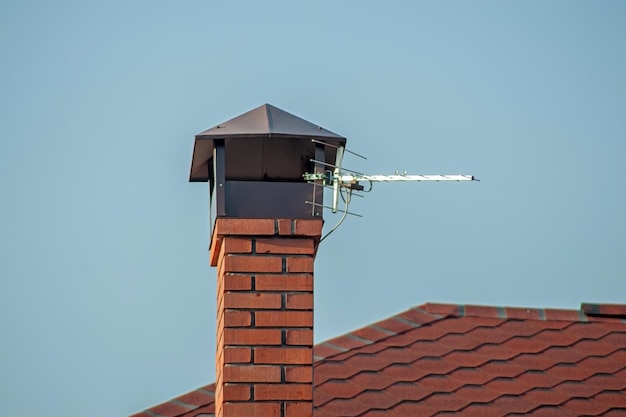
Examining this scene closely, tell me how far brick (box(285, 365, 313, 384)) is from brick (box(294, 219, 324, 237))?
25.8 inches

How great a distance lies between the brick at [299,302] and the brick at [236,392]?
439 millimetres

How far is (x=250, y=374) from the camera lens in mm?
5891

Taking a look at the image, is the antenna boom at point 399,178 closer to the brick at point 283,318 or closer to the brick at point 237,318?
the brick at point 283,318

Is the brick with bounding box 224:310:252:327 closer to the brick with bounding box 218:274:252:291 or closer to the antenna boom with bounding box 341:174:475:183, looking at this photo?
the brick with bounding box 218:274:252:291

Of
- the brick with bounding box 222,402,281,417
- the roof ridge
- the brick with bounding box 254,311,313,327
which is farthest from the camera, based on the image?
the roof ridge

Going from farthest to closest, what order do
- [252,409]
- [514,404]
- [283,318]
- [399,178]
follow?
[514,404]
[399,178]
[283,318]
[252,409]

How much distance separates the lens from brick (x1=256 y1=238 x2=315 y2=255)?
6.09 m

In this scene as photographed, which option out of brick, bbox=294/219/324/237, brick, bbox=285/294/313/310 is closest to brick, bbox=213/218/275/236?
brick, bbox=294/219/324/237

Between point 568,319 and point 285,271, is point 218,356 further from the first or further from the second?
point 568,319

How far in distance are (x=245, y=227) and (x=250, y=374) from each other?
728mm

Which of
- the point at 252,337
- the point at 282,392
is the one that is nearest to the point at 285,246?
the point at 252,337

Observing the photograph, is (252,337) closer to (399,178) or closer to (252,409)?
(252,409)

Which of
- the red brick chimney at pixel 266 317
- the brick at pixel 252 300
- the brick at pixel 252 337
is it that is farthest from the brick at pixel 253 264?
the brick at pixel 252 337

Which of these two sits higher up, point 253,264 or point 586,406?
point 253,264
